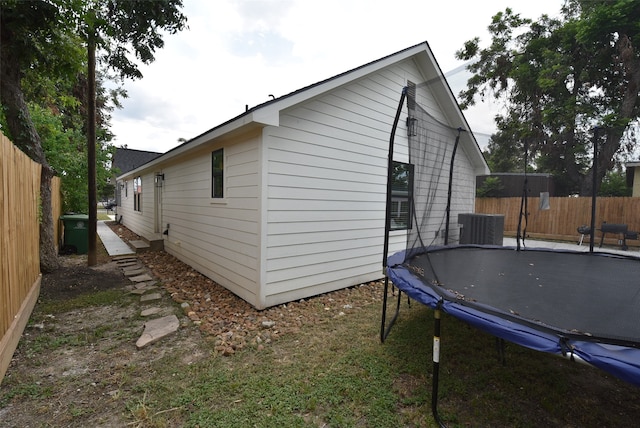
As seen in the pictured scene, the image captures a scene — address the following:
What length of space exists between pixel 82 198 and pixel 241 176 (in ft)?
26.8

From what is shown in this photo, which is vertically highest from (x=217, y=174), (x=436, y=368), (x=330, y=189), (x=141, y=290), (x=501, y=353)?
(x=217, y=174)

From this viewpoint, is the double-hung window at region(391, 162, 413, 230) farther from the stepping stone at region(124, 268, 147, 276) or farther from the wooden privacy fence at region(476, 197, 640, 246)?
the wooden privacy fence at region(476, 197, 640, 246)

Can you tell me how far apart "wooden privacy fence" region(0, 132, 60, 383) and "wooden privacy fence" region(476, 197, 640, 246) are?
504 inches

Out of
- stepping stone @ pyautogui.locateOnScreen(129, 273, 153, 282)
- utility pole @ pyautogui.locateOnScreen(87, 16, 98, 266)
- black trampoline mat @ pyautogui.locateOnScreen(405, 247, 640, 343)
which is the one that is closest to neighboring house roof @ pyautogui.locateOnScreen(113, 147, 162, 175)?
utility pole @ pyautogui.locateOnScreen(87, 16, 98, 266)

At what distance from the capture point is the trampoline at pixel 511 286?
1478mm

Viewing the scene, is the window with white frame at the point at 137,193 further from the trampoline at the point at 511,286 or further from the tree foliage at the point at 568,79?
the tree foliage at the point at 568,79

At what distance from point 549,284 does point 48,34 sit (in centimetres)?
788

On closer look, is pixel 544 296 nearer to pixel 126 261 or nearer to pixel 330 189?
pixel 330 189

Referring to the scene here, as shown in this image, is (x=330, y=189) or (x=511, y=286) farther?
(x=330, y=189)

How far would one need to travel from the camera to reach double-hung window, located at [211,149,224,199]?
4711 mm

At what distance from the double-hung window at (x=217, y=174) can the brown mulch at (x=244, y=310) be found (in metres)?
1.58

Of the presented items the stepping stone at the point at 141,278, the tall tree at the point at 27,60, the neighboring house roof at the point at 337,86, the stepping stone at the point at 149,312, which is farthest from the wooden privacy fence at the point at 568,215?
the tall tree at the point at 27,60

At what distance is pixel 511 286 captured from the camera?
2779mm

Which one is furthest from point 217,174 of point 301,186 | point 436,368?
point 436,368
